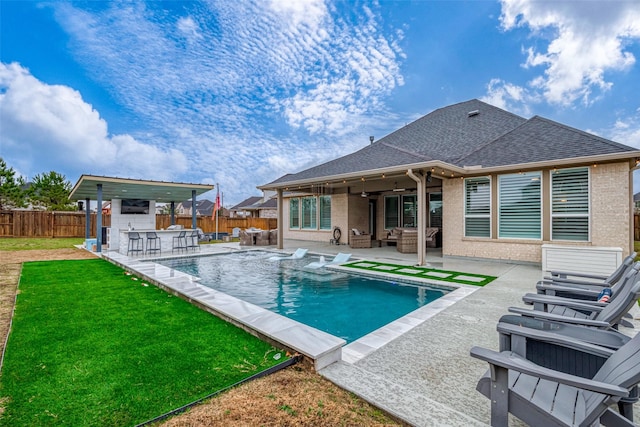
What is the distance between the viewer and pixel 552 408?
1.69 m

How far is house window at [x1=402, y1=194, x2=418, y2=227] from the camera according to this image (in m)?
14.1

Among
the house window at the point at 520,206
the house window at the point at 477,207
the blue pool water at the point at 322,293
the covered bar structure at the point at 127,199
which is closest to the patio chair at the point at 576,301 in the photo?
the blue pool water at the point at 322,293

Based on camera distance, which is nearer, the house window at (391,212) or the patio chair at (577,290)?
the patio chair at (577,290)

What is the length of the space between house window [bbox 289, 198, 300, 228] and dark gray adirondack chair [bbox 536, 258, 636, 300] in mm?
14178

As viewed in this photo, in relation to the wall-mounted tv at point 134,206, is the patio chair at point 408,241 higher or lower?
lower

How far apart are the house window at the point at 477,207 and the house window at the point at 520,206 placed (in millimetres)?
324

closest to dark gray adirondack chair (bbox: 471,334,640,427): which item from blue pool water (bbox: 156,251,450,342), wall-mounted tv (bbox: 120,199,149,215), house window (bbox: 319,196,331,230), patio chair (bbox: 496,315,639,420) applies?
patio chair (bbox: 496,315,639,420)

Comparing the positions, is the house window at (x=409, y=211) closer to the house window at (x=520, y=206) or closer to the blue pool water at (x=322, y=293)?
the house window at (x=520, y=206)

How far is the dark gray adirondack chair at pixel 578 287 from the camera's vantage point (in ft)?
12.9

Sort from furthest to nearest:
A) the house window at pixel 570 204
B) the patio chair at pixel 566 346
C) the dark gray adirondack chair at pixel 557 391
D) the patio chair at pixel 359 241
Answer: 1. the patio chair at pixel 359 241
2. the house window at pixel 570 204
3. the patio chair at pixel 566 346
4. the dark gray adirondack chair at pixel 557 391

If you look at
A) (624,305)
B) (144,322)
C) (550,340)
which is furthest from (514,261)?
(144,322)

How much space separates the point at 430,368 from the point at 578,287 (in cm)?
293

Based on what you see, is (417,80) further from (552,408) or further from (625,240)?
(552,408)

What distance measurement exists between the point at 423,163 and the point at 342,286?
3.70 metres
